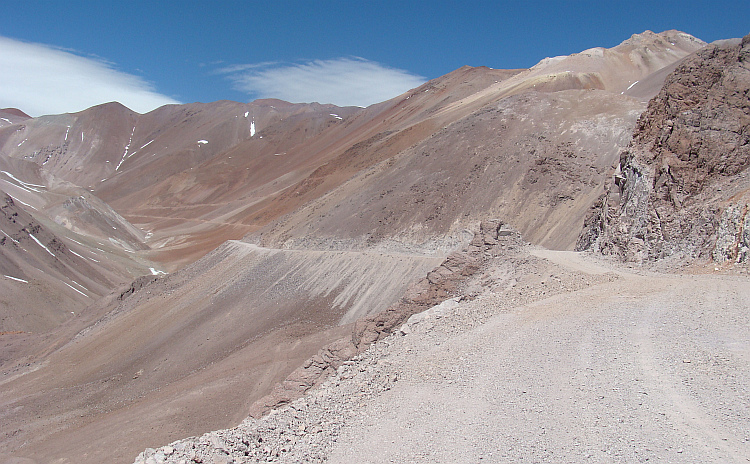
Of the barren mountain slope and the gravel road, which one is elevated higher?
the gravel road

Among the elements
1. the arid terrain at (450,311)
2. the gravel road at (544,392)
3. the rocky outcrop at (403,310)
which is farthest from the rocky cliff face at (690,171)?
the rocky outcrop at (403,310)

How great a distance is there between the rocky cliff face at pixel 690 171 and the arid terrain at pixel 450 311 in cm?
7

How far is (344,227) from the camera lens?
88.4 ft

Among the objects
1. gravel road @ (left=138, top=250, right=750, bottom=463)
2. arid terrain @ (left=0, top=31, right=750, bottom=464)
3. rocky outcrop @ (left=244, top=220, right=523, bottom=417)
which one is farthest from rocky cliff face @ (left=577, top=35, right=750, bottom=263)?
rocky outcrop @ (left=244, top=220, right=523, bottom=417)

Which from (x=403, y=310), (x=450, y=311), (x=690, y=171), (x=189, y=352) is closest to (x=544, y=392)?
(x=450, y=311)

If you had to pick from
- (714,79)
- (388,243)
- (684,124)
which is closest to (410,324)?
(684,124)

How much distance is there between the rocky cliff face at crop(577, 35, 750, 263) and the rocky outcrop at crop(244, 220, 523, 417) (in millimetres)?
3412

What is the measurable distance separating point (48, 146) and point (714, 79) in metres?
160

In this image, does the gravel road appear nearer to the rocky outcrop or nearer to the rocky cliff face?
the rocky outcrop

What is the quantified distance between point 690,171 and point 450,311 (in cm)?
817

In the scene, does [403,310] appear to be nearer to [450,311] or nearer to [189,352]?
[450,311]

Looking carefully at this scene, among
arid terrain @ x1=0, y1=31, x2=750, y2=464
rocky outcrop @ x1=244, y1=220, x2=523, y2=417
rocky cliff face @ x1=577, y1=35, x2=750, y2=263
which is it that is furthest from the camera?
rocky cliff face @ x1=577, y1=35, x2=750, y2=263

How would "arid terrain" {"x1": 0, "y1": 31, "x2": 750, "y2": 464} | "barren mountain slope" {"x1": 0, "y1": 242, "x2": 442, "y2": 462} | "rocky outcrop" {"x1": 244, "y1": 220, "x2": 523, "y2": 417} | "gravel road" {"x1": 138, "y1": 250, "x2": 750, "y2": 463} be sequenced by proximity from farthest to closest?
"barren mountain slope" {"x1": 0, "y1": 242, "x2": 442, "y2": 462}
"rocky outcrop" {"x1": 244, "y1": 220, "x2": 523, "y2": 417}
"arid terrain" {"x1": 0, "y1": 31, "x2": 750, "y2": 464}
"gravel road" {"x1": 138, "y1": 250, "x2": 750, "y2": 463}

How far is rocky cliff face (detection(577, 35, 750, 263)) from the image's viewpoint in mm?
11469
